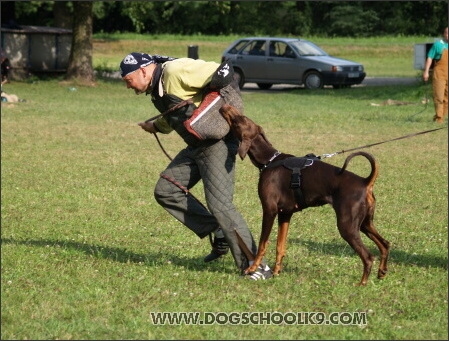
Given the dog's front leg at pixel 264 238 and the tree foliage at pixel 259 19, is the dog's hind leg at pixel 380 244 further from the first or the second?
the tree foliage at pixel 259 19

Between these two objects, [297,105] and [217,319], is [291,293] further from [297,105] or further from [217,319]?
[297,105]

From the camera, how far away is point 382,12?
2212 inches

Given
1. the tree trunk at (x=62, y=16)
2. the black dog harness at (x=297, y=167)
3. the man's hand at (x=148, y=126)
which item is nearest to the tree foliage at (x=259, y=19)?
the tree trunk at (x=62, y=16)

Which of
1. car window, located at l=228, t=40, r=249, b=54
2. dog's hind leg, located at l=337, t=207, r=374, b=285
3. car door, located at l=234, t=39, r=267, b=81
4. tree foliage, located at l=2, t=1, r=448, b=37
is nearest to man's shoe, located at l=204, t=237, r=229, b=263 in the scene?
dog's hind leg, located at l=337, t=207, r=374, b=285

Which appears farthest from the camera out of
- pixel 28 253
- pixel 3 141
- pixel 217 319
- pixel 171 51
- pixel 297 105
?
pixel 171 51

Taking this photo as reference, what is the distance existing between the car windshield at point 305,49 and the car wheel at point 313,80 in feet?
2.83

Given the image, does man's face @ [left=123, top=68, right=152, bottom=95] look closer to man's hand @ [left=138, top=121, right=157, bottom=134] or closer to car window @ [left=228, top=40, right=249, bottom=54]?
man's hand @ [left=138, top=121, right=157, bottom=134]

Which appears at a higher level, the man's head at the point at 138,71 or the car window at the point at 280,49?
the man's head at the point at 138,71

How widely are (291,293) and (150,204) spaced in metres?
4.37

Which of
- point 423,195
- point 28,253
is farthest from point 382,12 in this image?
point 28,253

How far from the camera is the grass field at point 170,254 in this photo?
227 inches

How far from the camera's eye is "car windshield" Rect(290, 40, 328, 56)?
100 feet

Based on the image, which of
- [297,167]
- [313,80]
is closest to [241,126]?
[297,167]

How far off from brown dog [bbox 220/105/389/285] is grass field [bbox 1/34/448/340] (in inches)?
12.8
